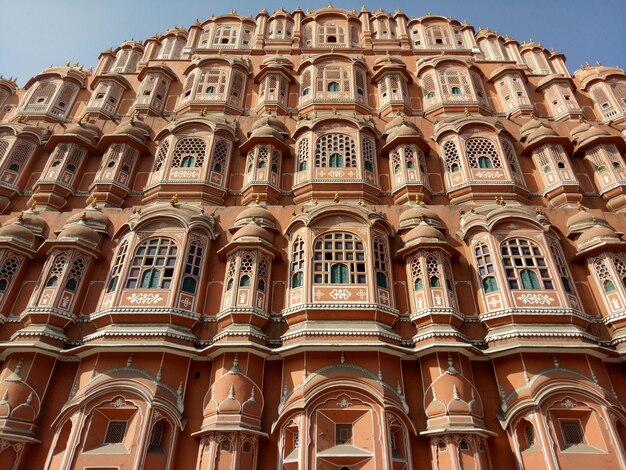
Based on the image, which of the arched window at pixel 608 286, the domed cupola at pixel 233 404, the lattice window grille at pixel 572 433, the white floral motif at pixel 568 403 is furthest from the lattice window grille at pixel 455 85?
the domed cupola at pixel 233 404

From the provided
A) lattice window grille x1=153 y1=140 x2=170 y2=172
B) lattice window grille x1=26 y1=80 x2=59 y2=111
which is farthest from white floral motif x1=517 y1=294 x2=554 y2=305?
lattice window grille x1=26 y1=80 x2=59 y2=111

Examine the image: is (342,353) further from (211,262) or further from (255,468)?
(211,262)

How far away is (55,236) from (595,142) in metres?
23.3

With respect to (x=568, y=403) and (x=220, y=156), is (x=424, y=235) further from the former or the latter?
(x=220, y=156)

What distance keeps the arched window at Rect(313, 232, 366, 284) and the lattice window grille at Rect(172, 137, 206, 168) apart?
24.9ft

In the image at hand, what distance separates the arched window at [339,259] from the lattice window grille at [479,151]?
24.9 feet

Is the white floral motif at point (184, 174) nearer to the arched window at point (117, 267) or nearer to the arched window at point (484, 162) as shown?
the arched window at point (117, 267)

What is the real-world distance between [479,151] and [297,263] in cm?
1035

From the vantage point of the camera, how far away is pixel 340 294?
1516cm

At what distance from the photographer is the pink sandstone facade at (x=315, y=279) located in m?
13.1

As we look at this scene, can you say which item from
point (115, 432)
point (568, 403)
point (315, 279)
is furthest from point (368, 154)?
point (115, 432)

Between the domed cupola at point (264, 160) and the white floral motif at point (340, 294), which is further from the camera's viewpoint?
the domed cupola at point (264, 160)

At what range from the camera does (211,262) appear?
17.0 m

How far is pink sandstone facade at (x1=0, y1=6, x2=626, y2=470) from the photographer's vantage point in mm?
13133
